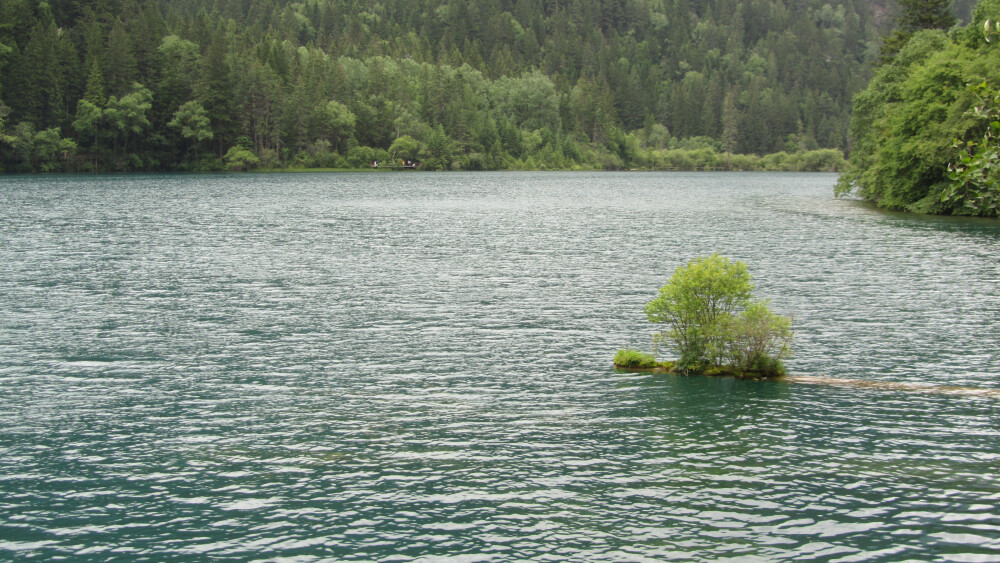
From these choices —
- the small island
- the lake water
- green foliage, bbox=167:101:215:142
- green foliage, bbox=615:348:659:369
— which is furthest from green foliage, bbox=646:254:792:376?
green foliage, bbox=167:101:215:142

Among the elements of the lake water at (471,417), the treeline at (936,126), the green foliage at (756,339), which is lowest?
the lake water at (471,417)

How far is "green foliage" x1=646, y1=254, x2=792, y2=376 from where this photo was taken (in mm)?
30969

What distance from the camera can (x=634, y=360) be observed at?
32.4 meters

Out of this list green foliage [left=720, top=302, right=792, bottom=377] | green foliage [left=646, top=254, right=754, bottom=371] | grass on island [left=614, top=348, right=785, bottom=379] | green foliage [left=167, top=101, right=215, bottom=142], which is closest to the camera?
green foliage [left=720, top=302, right=792, bottom=377]

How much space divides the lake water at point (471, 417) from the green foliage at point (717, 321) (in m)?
1.21

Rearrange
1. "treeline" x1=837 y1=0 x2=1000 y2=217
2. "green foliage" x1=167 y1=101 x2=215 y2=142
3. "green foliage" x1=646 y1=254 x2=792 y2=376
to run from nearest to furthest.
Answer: "green foliage" x1=646 y1=254 x2=792 y2=376
"treeline" x1=837 y1=0 x2=1000 y2=217
"green foliage" x1=167 y1=101 x2=215 y2=142

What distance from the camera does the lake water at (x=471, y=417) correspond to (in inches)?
724

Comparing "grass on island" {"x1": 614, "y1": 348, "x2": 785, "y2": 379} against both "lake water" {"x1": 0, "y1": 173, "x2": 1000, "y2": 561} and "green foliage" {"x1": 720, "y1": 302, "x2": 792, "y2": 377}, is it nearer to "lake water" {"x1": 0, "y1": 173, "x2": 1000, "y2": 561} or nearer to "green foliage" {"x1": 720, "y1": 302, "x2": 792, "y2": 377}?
"green foliage" {"x1": 720, "y1": 302, "x2": 792, "y2": 377}

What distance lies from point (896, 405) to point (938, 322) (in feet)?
47.2

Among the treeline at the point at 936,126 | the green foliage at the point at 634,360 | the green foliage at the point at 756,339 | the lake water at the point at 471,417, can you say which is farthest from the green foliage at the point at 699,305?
the treeline at the point at 936,126

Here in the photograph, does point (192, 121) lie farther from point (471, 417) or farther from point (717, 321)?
point (471, 417)

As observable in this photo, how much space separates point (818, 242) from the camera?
69938 millimetres

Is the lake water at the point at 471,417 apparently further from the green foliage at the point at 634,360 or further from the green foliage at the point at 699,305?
the green foliage at the point at 699,305

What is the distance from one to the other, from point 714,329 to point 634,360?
3142mm
